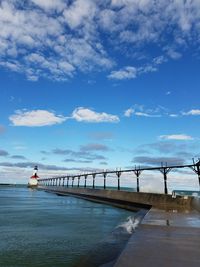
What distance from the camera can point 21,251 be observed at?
13.5 metres


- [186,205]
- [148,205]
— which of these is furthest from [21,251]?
[148,205]

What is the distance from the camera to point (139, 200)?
3369 centimetres

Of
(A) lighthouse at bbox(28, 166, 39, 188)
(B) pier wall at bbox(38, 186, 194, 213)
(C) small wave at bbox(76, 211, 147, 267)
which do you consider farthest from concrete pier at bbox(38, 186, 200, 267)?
(A) lighthouse at bbox(28, 166, 39, 188)

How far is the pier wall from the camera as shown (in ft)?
79.9

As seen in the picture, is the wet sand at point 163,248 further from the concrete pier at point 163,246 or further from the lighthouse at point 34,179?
the lighthouse at point 34,179

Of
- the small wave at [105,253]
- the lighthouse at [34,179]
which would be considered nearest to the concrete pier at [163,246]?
the small wave at [105,253]

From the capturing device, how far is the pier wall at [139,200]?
2436cm

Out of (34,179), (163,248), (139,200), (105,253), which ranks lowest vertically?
(105,253)

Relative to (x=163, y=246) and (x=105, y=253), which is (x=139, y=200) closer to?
(x=105, y=253)

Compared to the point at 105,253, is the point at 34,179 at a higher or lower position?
higher

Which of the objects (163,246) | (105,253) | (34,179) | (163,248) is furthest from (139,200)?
(34,179)

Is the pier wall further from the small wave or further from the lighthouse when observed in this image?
the lighthouse

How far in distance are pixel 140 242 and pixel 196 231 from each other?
3467 millimetres

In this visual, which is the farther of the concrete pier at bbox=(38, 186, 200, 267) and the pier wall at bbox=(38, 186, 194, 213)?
the pier wall at bbox=(38, 186, 194, 213)
